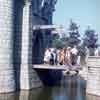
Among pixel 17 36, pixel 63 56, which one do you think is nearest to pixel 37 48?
pixel 17 36

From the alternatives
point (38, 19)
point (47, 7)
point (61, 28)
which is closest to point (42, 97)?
point (61, 28)

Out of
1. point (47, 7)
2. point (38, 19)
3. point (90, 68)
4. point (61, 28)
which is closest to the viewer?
point (90, 68)

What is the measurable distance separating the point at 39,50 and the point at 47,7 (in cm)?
652

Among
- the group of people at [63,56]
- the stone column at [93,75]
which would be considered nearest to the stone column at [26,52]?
the group of people at [63,56]

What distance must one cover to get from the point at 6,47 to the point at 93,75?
23.6 ft

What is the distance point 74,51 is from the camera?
34844mm

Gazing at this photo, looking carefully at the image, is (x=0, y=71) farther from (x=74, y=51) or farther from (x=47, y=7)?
(x=47, y=7)

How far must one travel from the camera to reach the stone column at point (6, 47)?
34.3 metres

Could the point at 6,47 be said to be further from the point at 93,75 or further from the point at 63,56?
the point at 93,75

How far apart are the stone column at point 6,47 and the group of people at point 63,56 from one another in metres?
4.12

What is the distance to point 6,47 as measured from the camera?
114ft

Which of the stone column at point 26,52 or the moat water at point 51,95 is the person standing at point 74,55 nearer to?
the moat water at point 51,95

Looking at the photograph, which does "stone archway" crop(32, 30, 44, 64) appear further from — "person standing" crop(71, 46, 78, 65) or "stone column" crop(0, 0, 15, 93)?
"person standing" crop(71, 46, 78, 65)

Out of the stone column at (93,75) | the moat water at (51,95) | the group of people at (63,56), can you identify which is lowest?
the moat water at (51,95)
